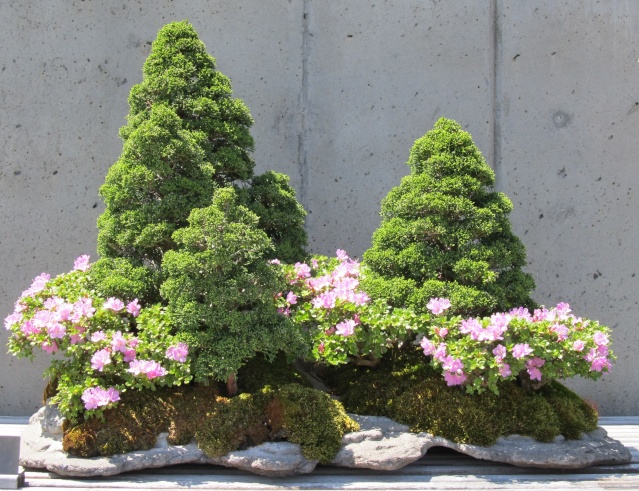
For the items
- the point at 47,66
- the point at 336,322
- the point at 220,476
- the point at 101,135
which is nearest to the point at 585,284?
the point at 336,322

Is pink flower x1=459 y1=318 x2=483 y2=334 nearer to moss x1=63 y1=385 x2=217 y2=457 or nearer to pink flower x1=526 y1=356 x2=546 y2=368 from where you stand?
pink flower x1=526 y1=356 x2=546 y2=368

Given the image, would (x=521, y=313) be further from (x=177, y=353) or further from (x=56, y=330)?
(x=56, y=330)

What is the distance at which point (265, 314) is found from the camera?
3.01 meters

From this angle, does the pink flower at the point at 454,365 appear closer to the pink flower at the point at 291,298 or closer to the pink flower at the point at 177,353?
the pink flower at the point at 291,298

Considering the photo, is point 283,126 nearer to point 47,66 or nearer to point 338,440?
point 47,66

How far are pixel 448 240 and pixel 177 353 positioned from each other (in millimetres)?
1147

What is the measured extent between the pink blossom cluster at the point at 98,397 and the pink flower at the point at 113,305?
32 cm

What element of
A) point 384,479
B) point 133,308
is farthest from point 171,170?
point 384,479

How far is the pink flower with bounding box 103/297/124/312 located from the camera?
3.08 m

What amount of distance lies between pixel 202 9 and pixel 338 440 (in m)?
2.32

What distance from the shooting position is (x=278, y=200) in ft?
11.6

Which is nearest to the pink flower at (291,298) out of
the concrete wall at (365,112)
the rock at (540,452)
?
the rock at (540,452)

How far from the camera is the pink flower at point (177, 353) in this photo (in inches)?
116

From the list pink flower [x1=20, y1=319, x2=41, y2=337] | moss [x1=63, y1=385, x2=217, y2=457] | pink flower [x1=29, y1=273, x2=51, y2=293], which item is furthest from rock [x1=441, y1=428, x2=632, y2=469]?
pink flower [x1=29, y1=273, x2=51, y2=293]
